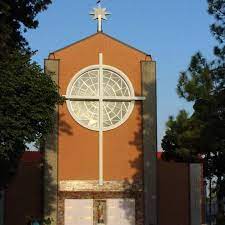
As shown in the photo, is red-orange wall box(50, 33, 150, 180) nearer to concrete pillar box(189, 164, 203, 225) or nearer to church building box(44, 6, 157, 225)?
church building box(44, 6, 157, 225)

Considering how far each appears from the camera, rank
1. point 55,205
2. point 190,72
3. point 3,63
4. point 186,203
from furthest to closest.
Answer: point 186,203 → point 55,205 → point 190,72 → point 3,63

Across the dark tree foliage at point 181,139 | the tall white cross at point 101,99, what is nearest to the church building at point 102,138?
the tall white cross at point 101,99

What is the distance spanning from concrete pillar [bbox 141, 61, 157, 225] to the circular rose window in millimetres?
→ 859

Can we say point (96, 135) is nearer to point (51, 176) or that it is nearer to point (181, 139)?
point (51, 176)

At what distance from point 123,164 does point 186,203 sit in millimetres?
4427

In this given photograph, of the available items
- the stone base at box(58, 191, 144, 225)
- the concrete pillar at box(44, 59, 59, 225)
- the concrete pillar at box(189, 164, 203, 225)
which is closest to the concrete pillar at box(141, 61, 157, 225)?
the stone base at box(58, 191, 144, 225)

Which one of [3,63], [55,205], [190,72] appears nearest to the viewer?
[3,63]

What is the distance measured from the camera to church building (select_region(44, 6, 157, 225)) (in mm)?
31172

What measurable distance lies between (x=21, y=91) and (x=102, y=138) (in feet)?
32.1

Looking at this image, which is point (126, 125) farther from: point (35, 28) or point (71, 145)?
point (35, 28)

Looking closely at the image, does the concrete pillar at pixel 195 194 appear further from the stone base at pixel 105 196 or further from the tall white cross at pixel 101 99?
the tall white cross at pixel 101 99

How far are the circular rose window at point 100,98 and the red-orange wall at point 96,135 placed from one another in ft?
0.96

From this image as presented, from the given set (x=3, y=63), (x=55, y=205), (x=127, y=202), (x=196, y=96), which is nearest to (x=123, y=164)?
(x=127, y=202)

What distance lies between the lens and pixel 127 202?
3148 centimetres
